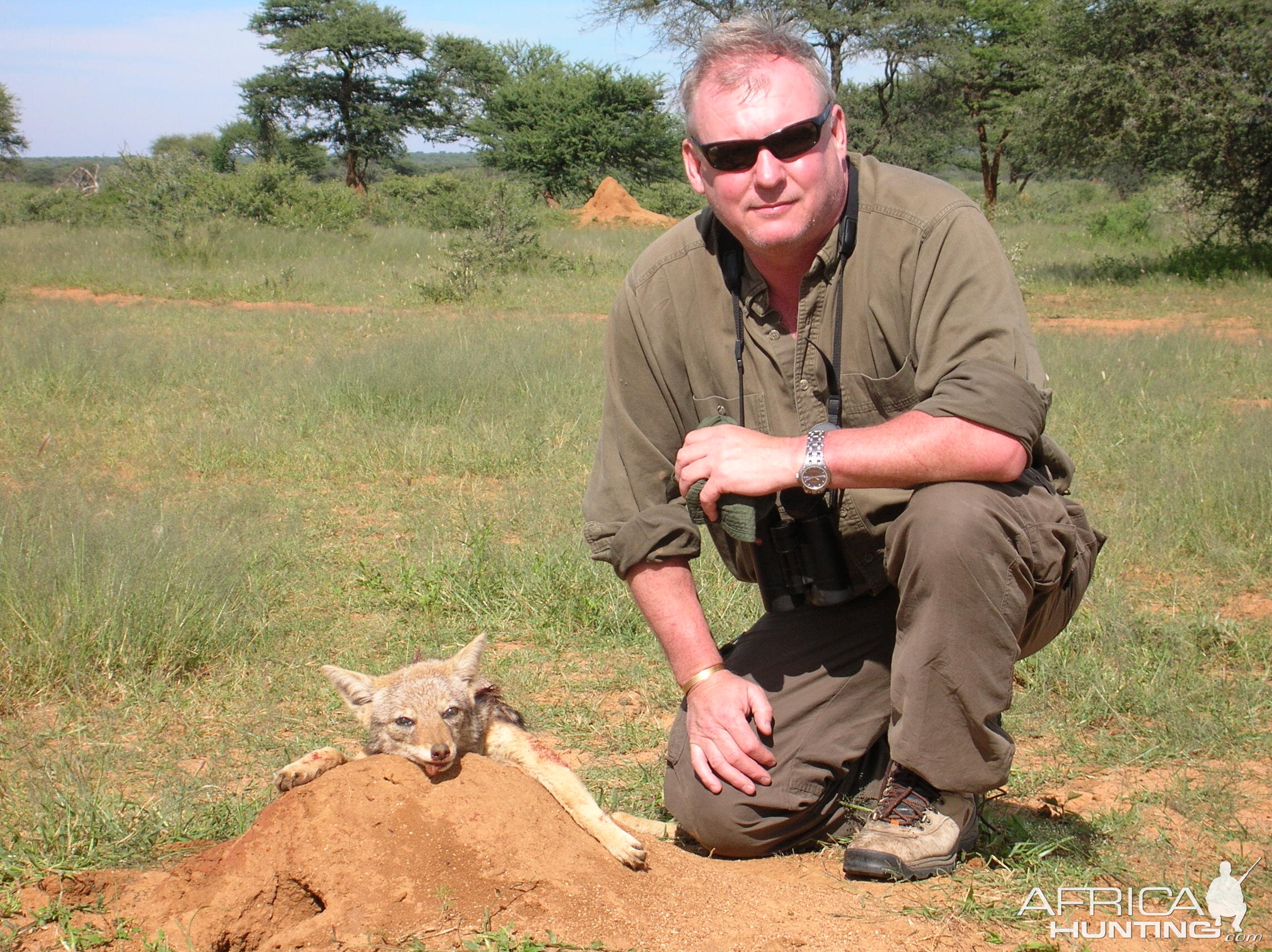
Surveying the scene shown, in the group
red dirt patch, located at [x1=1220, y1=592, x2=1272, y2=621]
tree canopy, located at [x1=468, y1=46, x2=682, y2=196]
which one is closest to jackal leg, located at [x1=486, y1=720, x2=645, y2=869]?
red dirt patch, located at [x1=1220, y1=592, x2=1272, y2=621]

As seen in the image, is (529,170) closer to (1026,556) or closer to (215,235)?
(215,235)

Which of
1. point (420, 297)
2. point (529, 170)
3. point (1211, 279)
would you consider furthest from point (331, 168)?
point (1211, 279)

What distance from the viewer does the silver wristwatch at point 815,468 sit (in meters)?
2.35

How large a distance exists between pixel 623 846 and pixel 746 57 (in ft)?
5.98

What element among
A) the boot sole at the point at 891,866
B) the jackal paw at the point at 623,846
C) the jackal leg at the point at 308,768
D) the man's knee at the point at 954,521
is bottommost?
the boot sole at the point at 891,866

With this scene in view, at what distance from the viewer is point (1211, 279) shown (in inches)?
544

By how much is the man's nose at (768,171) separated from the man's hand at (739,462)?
1.83ft

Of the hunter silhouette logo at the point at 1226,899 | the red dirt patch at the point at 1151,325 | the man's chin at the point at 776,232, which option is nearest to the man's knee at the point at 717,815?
the hunter silhouette logo at the point at 1226,899

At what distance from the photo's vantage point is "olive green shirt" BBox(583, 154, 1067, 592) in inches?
93.0

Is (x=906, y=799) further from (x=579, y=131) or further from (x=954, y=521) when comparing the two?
(x=579, y=131)

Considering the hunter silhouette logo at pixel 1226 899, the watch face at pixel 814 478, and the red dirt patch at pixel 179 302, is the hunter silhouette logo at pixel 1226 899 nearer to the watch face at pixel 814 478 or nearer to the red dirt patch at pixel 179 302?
the watch face at pixel 814 478

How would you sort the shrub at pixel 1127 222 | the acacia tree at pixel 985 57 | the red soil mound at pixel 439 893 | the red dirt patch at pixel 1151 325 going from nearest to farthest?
the red soil mound at pixel 439 893 < the red dirt patch at pixel 1151 325 < the shrub at pixel 1127 222 < the acacia tree at pixel 985 57

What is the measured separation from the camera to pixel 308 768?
249cm
